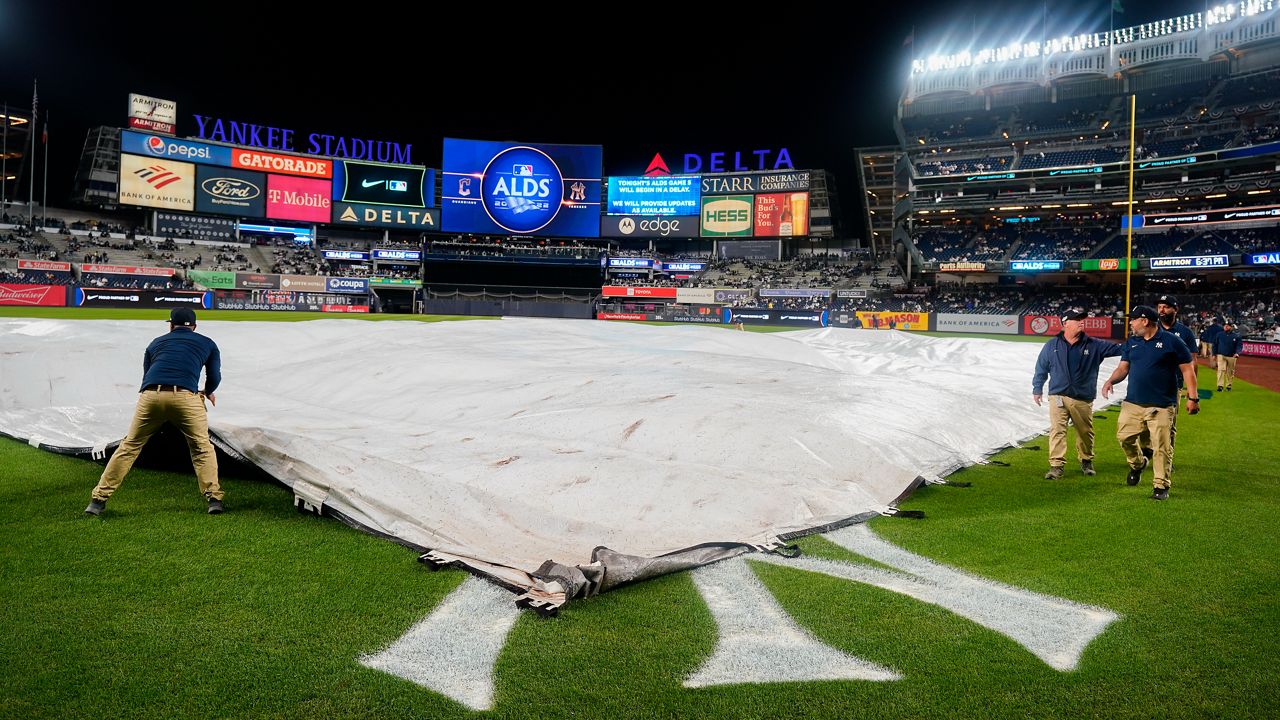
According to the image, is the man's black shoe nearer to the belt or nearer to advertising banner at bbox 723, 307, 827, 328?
the belt

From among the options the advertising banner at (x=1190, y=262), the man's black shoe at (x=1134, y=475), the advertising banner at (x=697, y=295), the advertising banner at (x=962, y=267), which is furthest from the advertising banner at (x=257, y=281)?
the advertising banner at (x=1190, y=262)

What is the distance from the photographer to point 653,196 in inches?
2327

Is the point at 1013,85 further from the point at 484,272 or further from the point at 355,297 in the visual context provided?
the point at 355,297

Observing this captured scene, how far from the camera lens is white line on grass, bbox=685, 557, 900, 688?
9.99ft

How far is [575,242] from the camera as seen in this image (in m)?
62.8

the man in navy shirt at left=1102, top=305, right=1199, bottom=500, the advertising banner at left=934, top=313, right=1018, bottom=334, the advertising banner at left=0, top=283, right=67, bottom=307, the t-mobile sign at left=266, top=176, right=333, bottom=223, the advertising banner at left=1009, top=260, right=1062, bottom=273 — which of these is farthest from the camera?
the t-mobile sign at left=266, top=176, right=333, bottom=223

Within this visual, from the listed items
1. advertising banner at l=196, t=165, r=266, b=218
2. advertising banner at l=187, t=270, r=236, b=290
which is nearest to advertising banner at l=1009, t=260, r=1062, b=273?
advertising banner at l=187, t=270, r=236, b=290

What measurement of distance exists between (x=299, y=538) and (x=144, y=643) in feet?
4.87

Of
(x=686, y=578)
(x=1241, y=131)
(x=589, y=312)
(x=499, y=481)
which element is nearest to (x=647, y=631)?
(x=686, y=578)

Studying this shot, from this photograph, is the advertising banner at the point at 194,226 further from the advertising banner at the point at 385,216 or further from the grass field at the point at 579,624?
the grass field at the point at 579,624

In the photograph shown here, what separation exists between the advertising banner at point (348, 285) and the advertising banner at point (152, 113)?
707 inches

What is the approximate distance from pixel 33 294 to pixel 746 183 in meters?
48.6

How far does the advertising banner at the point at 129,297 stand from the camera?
42688mm

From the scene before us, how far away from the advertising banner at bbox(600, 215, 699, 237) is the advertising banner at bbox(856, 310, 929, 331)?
18581 millimetres
